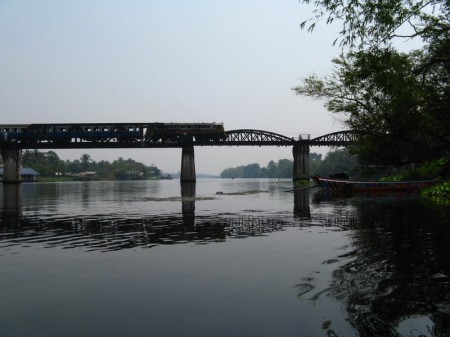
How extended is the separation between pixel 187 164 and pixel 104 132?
26144mm

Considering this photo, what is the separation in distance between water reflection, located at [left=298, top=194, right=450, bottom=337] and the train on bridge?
88.4 meters

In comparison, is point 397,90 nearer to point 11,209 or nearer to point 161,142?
point 11,209

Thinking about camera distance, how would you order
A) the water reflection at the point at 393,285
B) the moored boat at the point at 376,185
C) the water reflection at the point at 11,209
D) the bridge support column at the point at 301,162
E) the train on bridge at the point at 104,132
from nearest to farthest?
1. the water reflection at the point at 393,285
2. the water reflection at the point at 11,209
3. the moored boat at the point at 376,185
4. the train on bridge at the point at 104,132
5. the bridge support column at the point at 301,162

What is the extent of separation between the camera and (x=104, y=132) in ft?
310

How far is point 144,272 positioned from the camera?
10.6 metres

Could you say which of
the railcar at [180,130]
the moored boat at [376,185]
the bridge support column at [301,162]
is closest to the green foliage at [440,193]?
the moored boat at [376,185]

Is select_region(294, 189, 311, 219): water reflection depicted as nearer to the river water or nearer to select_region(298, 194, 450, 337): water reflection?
the river water

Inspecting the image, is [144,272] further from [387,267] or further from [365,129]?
[365,129]

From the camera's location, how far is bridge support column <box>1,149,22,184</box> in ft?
337

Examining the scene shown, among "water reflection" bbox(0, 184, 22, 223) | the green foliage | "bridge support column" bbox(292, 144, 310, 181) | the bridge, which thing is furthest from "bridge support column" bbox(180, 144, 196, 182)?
the green foliage

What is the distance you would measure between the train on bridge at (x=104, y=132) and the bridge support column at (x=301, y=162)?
28.4m

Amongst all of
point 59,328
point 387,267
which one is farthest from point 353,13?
point 59,328

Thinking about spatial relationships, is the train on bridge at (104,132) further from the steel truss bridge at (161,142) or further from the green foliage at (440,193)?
the green foliage at (440,193)

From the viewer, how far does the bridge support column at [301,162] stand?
118375mm
